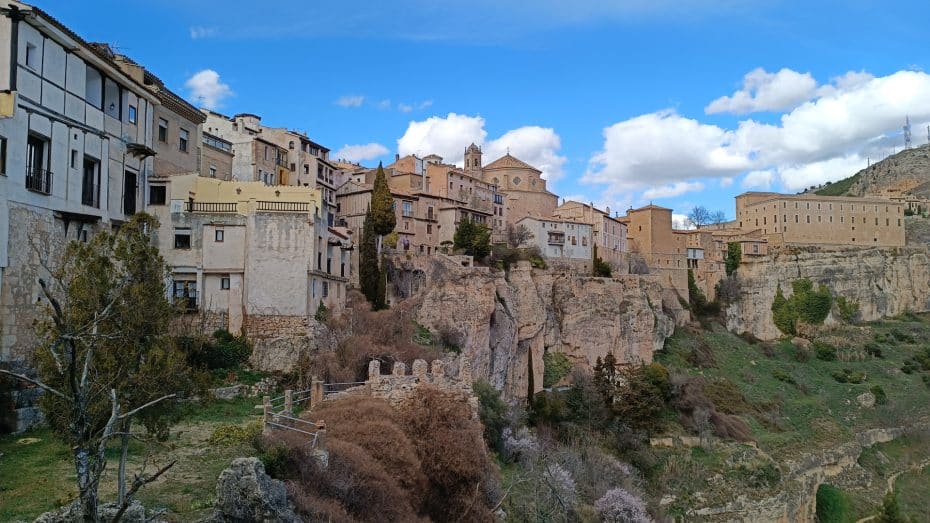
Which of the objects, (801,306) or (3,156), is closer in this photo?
(3,156)

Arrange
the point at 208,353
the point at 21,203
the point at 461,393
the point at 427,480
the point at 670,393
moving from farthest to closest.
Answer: the point at 670,393, the point at 208,353, the point at 461,393, the point at 21,203, the point at 427,480

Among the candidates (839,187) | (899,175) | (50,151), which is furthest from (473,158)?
(839,187)

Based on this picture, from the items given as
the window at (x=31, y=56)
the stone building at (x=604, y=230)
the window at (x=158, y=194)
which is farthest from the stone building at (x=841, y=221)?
the window at (x=31, y=56)

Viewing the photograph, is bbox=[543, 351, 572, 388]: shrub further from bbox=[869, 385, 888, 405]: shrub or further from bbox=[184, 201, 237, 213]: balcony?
bbox=[869, 385, 888, 405]: shrub

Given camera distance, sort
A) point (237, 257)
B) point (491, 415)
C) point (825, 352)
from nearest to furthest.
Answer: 1. point (237, 257)
2. point (491, 415)
3. point (825, 352)

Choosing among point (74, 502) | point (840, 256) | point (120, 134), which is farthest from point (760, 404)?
point (74, 502)

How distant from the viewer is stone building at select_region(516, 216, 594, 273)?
205 ft

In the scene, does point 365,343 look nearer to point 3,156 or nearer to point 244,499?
point 3,156

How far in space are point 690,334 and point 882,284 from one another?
32.5m

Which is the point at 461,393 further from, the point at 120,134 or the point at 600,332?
the point at 600,332

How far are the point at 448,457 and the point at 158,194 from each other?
16.6 m

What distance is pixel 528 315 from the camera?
44.2 meters

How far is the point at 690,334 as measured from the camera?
60.6 meters

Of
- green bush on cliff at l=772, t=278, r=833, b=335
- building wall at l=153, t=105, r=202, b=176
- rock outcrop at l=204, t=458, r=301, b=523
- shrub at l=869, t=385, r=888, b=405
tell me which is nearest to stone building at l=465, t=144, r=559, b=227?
green bush on cliff at l=772, t=278, r=833, b=335
